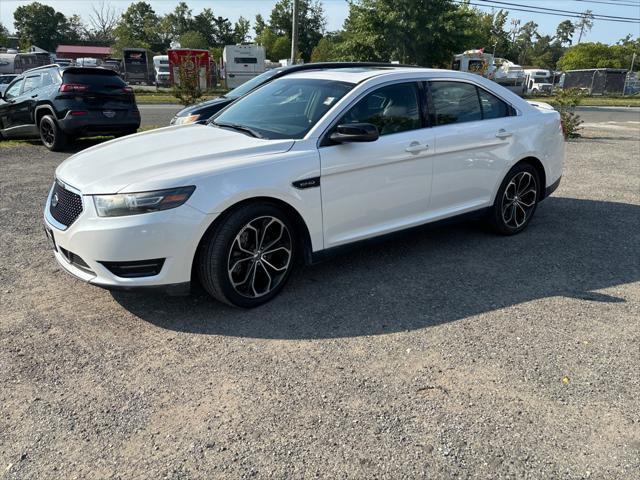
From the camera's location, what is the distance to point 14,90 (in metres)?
11.6

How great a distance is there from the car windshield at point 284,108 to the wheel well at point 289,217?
570mm

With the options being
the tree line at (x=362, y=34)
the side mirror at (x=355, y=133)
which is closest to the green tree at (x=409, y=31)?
the tree line at (x=362, y=34)

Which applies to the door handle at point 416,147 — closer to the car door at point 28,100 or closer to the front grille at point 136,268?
the front grille at point 136,268

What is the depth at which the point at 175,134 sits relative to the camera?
4438mm

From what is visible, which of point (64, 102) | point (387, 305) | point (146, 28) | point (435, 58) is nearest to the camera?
point (387, 305)

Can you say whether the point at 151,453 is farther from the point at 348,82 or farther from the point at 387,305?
the point at 348,82

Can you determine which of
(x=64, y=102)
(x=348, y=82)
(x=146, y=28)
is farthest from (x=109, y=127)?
(x=146, y=28)

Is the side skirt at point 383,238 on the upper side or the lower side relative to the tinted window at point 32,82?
lower

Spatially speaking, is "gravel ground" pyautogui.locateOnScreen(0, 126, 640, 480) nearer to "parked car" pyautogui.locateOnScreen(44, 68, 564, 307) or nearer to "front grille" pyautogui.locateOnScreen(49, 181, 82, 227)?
"parked car" pyautogui.locateOnScreen(44, 68, 564, 307)

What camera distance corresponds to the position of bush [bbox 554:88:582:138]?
13516 mm

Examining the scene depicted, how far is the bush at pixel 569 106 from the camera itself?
1352 centimetres

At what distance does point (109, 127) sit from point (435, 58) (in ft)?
87.4

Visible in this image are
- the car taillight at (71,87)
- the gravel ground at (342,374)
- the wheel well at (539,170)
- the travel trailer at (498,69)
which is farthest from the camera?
the travel trailer at (498,69)

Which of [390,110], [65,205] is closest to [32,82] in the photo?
[65,205]
